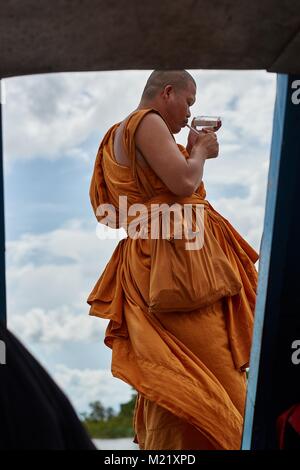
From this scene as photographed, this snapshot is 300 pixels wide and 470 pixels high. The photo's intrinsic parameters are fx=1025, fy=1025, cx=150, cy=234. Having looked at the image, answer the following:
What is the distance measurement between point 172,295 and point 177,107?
0.74 metres

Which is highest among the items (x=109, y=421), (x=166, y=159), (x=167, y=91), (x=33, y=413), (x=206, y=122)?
(x=167, y=91)

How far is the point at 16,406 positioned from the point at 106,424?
20.5ft

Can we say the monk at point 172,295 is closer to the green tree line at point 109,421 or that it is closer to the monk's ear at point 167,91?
the monk's ear at point 167,91

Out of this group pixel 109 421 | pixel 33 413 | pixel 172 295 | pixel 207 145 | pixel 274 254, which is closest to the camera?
pixel 33 413

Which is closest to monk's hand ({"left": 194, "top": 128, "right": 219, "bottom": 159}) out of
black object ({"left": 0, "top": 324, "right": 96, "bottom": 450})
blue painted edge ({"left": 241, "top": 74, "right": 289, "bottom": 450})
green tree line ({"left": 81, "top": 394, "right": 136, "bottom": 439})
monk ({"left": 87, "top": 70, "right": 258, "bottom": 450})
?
monk ({"left": 87, "top": 70, "right": 258, "bottom": 450})

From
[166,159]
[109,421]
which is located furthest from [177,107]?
[109,421]

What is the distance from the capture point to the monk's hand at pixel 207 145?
3.76 meters

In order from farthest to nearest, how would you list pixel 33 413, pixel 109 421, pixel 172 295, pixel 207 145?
1. pixel 109 421
2. pixel 207 145
3. pixel 172 295
4. pixel 33 413

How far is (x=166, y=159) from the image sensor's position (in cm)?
363

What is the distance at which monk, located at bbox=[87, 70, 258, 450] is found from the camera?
3539mm

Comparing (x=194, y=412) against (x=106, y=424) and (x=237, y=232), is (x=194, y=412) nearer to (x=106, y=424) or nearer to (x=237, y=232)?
(x=237, y=232)

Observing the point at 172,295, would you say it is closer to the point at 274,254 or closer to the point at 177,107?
the point at 274,254

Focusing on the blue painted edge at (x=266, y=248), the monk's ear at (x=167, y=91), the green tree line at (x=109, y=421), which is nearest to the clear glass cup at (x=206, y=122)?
the monk's ear at (x=167, y=91)

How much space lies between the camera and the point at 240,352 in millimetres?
3742
